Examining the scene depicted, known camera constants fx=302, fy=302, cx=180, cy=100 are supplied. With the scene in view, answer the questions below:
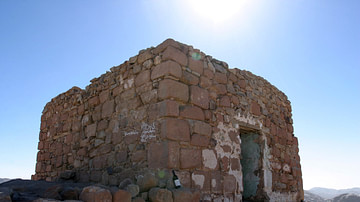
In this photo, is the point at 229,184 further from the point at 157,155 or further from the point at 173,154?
the point at 157,155

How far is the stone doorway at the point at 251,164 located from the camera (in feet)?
18.0

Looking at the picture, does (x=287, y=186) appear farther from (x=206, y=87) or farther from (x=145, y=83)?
(x=145, y=83)

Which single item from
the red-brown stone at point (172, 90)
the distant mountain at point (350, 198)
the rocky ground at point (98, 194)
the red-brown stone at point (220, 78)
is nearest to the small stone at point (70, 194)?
the rocky ground at point (98, 194)

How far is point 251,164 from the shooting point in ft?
18.5

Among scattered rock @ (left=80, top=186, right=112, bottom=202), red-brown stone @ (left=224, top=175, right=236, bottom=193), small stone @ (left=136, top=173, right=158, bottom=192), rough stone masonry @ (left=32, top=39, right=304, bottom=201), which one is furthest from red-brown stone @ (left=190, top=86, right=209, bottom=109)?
scattered rock @ (left=80, top=186, right=112, bottom=202)

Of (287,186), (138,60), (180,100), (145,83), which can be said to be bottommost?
(287,186)

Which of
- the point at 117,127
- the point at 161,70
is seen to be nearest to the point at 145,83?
the point at 161,70

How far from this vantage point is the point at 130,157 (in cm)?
424

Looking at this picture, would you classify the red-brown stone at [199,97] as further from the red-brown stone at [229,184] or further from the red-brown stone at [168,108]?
the red-brown stone at [229,184]

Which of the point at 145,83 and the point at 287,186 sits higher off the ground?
the point at 145,83

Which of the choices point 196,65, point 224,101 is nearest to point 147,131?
point 196,65

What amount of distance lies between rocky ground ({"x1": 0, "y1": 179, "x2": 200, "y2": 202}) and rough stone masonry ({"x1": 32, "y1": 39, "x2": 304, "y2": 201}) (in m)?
0.17

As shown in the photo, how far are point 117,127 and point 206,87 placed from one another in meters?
1.51

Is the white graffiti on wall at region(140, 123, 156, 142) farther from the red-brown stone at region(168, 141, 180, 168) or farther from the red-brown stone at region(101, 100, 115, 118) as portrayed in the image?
the red-brown stone at region(101, 100, 115, 118)
